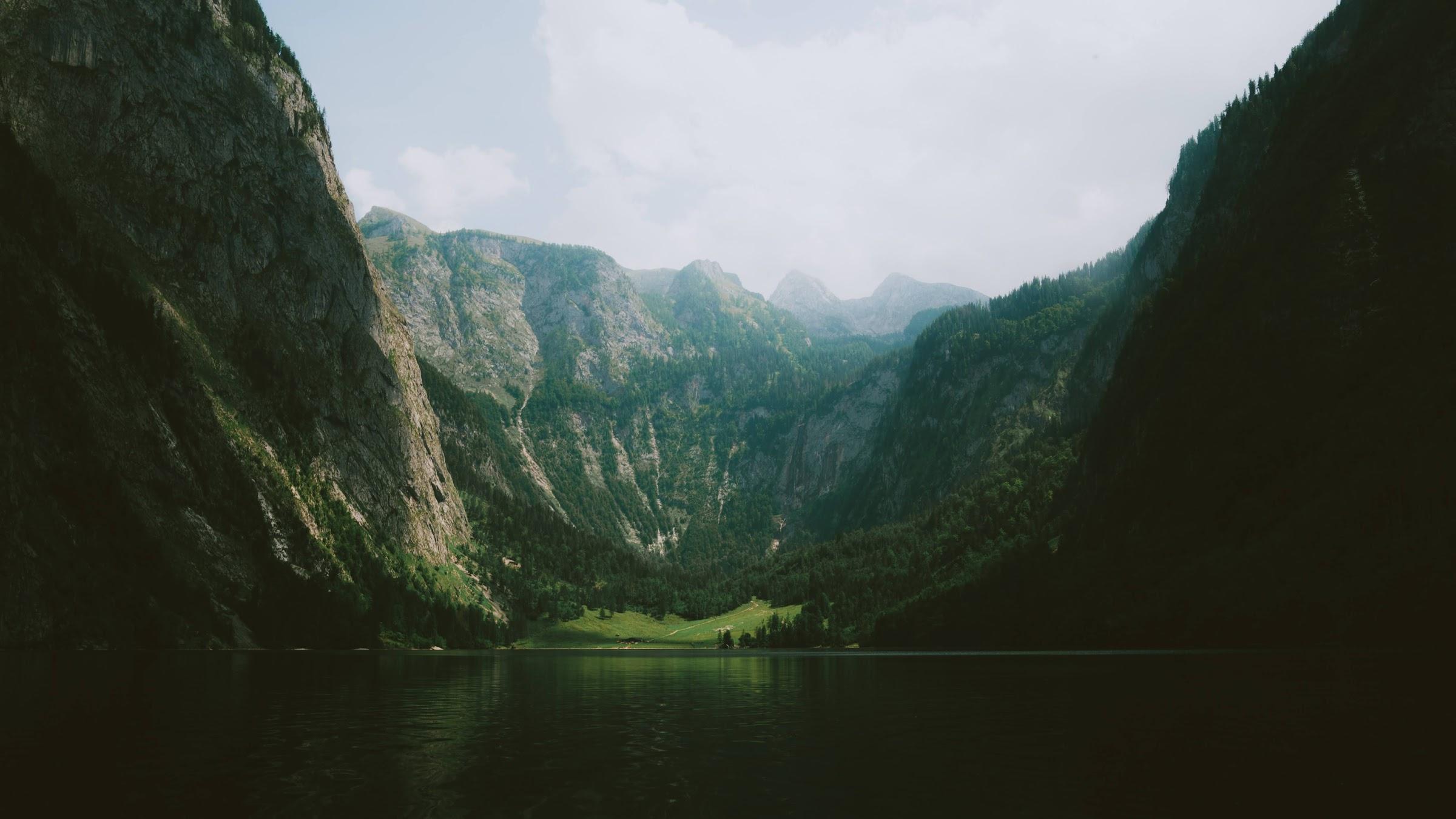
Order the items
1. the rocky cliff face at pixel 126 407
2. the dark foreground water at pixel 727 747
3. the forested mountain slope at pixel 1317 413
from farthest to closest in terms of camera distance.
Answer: the forested mountain slope at pixel 1317 413 < the rocky cliff face at pixel 126 407 < the dark foreground water at pixel 727 747

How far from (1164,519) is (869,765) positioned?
16945 centimetres

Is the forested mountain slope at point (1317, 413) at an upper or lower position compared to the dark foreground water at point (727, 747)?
upper

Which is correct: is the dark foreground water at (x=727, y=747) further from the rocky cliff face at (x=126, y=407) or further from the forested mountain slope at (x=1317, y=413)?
the forested mountain slope at (x=1317, y=413)

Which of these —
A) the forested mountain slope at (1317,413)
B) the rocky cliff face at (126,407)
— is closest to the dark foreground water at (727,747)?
the rocky cliff face at (126,407)

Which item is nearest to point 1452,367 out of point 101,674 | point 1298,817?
point 1298,817

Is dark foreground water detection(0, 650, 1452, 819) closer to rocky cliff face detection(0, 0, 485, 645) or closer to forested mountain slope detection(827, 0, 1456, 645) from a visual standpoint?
rocky cliff face detection(0, 0, 485, 645)

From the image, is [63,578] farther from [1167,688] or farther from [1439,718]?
[1439,718]

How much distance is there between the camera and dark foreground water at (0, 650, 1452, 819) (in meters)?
23.3

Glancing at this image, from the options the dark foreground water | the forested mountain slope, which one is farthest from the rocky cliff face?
the forested mountain slope

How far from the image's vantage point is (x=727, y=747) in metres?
35.0

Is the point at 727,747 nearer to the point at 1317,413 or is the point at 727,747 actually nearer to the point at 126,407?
the point at 126,407

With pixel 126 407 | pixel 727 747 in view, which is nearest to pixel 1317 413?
pixel 727 747

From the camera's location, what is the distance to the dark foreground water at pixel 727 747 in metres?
23.3

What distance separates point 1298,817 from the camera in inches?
846
